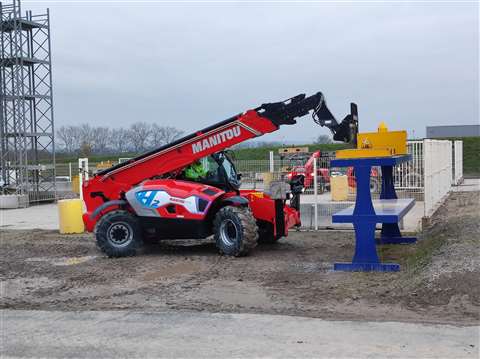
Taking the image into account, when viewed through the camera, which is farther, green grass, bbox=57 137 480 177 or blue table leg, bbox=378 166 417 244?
green grass, bbox=57 137 480 177

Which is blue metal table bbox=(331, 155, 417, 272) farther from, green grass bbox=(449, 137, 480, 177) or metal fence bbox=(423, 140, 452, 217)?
green grass bbox=(449, 137, 480, 177)

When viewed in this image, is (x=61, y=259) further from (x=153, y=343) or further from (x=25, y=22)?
(x=25, y=22)

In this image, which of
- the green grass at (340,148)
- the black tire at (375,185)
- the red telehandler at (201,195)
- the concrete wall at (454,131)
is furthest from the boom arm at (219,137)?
the concrete wall at (454,131)

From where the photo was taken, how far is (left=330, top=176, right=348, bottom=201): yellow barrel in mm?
18750

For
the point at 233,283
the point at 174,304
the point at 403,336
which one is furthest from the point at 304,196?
the point at 403,336

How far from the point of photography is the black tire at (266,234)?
38.3ft

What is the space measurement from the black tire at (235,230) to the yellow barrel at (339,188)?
8500 mm

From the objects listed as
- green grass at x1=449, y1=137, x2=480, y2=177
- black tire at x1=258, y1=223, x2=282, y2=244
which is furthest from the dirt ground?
green grass at x1=449, y1=137, x2=480, y2=177

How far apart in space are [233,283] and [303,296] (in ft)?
4.55

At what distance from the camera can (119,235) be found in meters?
11.3

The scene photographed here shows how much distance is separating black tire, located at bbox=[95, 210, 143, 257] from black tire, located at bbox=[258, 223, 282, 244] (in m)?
2.39

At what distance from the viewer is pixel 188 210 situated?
1078 cm

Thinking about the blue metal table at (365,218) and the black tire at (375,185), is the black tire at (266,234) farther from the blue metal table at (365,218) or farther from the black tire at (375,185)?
the black tire at (375,185)

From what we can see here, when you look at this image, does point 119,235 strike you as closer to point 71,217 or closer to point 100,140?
point 71,217
